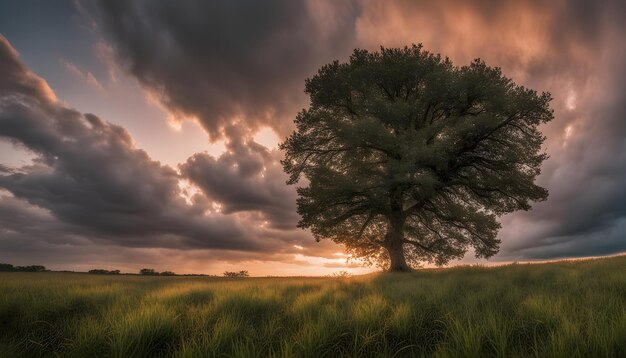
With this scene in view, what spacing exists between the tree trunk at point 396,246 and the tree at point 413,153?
0.21 feet

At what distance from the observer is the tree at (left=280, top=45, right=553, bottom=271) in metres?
16.1

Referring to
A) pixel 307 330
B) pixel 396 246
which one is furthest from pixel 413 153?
pixel 307 330

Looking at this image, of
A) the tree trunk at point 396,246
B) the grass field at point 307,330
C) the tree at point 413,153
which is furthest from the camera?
the tree trunk at point 396,246

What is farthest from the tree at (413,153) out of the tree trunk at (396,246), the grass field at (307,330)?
the grass field at (307,330)

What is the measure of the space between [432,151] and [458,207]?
20.0 feet

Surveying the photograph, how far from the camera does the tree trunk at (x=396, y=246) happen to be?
1903 centimetres

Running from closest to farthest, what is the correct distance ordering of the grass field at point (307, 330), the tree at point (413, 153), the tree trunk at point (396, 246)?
1. the grass field at point (307, 330)
2. the tree at point (413, 153)
3. the tree trunk at point (396, 246)

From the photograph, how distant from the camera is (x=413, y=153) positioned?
14.9 m

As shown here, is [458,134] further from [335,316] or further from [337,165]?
[335,316]

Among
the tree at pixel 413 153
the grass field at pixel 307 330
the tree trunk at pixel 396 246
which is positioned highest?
the tree at pixel 413 153

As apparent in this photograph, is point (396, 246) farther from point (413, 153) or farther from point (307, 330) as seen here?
point (307, 330)

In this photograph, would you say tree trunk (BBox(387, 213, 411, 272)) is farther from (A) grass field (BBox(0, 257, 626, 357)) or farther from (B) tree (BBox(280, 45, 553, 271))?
(A) grass field (BBox(0, 257, 626, 357))

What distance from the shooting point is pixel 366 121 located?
15.5 m

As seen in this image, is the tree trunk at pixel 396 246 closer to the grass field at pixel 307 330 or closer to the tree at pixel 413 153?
the tree at pixel 413 153
